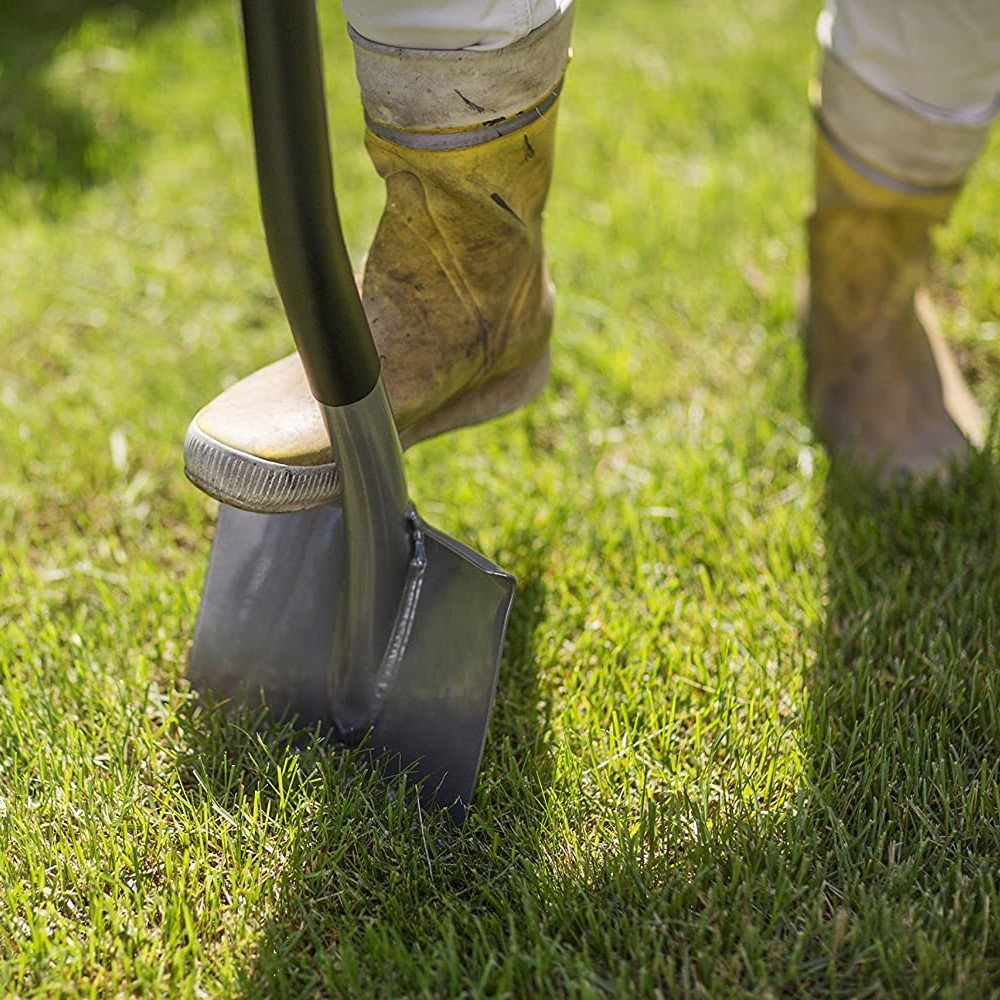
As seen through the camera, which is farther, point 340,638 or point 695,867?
point 340,638

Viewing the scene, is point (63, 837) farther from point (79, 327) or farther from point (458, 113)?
point (79, 327)

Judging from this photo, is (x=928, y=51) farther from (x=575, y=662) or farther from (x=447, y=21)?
(x=575, y=662)

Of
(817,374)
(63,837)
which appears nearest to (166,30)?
(817,374)

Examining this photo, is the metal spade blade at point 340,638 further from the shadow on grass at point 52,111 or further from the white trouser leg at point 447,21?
the shadow on grass at point 52,111

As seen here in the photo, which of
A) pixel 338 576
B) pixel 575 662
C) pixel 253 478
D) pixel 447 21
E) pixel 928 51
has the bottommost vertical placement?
pixel 575 662

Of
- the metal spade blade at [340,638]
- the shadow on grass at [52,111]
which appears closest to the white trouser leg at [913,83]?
the metal spade blade at [340,638]

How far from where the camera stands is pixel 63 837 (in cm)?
120

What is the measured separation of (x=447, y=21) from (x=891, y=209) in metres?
0.86

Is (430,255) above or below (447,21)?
below

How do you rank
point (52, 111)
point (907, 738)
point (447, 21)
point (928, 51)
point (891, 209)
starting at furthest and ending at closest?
point (52, 111) < point (891, 209) < point (928, 51) < point (907, 738) < point (447, 21)

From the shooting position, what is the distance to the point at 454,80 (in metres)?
1.16

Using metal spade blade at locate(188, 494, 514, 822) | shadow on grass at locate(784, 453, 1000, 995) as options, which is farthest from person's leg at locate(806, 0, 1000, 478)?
metal spade blade at locate(188, 494, 514, 822)

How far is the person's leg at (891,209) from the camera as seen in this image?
5.23 feet

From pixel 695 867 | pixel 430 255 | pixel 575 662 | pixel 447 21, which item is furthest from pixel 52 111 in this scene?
pixel 695 867
